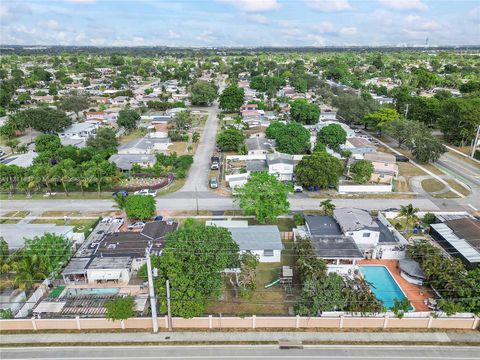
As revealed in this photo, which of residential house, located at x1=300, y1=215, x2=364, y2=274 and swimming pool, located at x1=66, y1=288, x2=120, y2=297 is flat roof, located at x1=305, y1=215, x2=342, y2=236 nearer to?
residential house, located at x1=300, y1=215, x2=364, y2=274

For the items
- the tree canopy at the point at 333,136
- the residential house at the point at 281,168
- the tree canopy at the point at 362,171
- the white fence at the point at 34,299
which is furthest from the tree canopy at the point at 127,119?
the white fence at the point at 34,299

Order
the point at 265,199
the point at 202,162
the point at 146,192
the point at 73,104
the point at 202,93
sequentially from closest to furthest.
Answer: the point at 265,199, the point at 146,192, the point at 202,162, the point at 73,104, the point at 202,93

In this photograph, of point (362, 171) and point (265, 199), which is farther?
point (362, 171)

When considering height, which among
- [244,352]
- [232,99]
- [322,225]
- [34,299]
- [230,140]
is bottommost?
[244,352]

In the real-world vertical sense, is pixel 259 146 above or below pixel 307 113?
below

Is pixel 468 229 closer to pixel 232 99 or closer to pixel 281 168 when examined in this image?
pixel 281 168

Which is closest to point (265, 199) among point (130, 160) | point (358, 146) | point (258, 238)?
point (258, 238)
